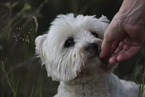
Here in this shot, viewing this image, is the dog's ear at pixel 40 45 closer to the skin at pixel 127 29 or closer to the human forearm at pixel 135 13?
the skin at pixel 127 29

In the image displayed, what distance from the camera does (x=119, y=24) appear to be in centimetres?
169

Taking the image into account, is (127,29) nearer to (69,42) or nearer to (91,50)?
(91,50)

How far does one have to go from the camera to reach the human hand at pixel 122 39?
1.65 m

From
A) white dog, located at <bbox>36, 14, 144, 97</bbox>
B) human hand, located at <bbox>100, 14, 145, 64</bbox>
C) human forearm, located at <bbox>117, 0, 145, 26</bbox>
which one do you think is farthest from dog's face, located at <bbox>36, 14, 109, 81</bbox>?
human forearm, located at <bbox>117, 0, 145, 26</bbox>

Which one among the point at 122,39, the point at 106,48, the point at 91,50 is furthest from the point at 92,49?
the point at 122,39

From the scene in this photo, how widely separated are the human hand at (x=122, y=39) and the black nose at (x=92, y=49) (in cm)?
8

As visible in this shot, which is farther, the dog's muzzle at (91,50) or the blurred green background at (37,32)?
the blurred green background at (37,32)

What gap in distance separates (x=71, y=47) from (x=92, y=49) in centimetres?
35

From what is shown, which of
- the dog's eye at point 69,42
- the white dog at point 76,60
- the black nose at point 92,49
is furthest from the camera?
the dog's eye at point 69,42

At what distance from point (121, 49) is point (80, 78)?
1.73 ft

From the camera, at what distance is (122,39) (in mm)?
1907

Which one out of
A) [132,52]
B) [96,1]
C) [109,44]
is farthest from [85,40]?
[96,1]

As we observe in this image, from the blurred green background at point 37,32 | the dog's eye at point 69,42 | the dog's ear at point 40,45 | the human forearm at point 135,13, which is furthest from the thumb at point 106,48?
the blurred green background at point 37,32

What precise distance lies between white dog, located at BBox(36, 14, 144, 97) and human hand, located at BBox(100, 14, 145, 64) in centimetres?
15
